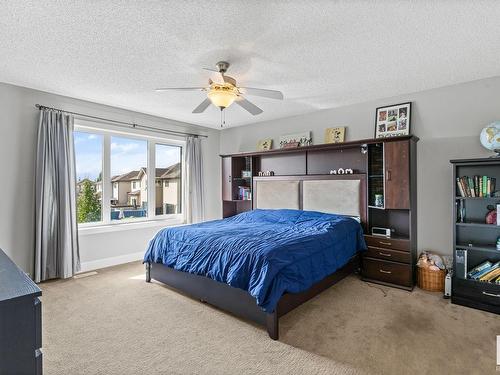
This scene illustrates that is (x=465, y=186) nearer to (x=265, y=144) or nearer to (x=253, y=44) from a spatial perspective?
(x=253, y=44)

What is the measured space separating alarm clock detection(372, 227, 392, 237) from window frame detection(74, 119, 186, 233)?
348 centimetres

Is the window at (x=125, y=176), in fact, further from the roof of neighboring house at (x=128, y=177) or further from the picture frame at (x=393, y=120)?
the picture frame at (x=393, y=120)

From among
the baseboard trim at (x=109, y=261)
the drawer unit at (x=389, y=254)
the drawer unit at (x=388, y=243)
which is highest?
the drawer unit at (x=388, y=243)

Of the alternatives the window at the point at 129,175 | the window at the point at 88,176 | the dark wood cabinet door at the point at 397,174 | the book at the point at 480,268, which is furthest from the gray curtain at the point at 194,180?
the book at the point at 480,268

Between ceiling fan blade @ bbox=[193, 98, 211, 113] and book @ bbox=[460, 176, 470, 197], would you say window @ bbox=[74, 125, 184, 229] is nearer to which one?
ceiling fan blade @ bbox=[193, 98, 211, 113]

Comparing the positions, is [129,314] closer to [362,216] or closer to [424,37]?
[362,216]

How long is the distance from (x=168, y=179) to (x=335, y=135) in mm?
3224

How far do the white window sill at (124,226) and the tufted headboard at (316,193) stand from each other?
67.3 inches

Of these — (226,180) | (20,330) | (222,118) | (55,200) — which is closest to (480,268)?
(20,330)

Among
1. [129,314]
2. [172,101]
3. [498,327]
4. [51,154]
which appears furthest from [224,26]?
[498,327]

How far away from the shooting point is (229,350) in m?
2.16

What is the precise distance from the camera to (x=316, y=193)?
441 centimetres

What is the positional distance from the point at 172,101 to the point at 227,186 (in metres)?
2.07

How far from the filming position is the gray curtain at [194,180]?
5.48 m
